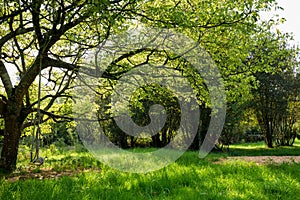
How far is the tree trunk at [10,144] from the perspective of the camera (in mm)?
8461

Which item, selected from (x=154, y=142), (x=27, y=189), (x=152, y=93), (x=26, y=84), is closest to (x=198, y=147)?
(x=154, y=142)

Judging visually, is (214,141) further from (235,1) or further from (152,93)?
(235,1)

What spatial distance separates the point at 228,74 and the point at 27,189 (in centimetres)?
615

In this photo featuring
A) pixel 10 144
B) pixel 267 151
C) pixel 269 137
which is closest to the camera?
pixel 10 144

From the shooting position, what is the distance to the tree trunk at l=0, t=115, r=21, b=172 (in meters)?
8.46

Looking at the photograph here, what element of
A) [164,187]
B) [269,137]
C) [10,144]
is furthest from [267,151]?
[10,144]

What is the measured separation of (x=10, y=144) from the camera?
28.0 ft

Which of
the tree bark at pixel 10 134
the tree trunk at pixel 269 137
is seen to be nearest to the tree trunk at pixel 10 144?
the tree bark at pixel 10 134

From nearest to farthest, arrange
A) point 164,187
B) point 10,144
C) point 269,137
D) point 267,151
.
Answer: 1. point 164,187
2. point 10,144
3. point 267,151
4. point 269,137

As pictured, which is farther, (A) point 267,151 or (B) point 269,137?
(B) point 269,137

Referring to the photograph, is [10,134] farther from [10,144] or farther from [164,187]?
[164,187]

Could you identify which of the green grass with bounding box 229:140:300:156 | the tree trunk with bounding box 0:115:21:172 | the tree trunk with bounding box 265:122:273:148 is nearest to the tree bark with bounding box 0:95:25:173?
the tree trunk with bounding box 0:115:21:172

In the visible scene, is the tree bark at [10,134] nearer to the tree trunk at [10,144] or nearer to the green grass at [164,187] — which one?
the tree trunk at [10,144]

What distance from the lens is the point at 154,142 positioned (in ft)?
80.6
